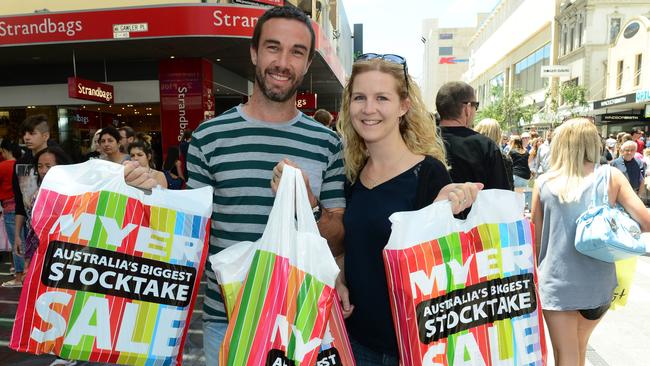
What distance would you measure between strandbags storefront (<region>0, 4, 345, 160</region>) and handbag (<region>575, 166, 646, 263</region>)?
22.8 ft

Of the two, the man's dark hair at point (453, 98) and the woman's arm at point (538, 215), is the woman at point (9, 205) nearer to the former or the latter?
the man's dark hair at point (453, 98)

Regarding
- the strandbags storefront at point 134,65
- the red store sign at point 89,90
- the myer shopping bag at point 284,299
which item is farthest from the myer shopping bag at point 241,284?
the red store sign at point 89,90

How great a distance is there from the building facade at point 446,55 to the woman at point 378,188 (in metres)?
116

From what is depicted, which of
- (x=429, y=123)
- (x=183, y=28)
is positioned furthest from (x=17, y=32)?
(x=429, y=123)

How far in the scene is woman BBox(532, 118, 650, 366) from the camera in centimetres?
274

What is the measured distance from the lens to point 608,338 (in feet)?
13.1

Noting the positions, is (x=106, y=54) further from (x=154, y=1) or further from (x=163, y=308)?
(x=163, y=308)

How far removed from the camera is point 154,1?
11.6 meters

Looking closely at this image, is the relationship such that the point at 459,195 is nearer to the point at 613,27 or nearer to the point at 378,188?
the point at 378,188

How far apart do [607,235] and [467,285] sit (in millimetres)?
1434

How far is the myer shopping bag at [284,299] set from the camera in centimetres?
142

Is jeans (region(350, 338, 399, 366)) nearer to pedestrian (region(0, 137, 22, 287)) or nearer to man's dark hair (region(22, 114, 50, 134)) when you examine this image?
man's dark hair (region(22, 114, 50, 134))

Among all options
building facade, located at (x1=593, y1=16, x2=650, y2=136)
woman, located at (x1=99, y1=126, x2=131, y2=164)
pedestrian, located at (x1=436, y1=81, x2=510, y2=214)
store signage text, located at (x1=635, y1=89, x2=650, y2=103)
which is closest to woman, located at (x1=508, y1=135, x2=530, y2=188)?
pedestrian, located at (x1=436, y1=81, x2=510, y2=214)

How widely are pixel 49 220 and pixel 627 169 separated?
979 centimetres
